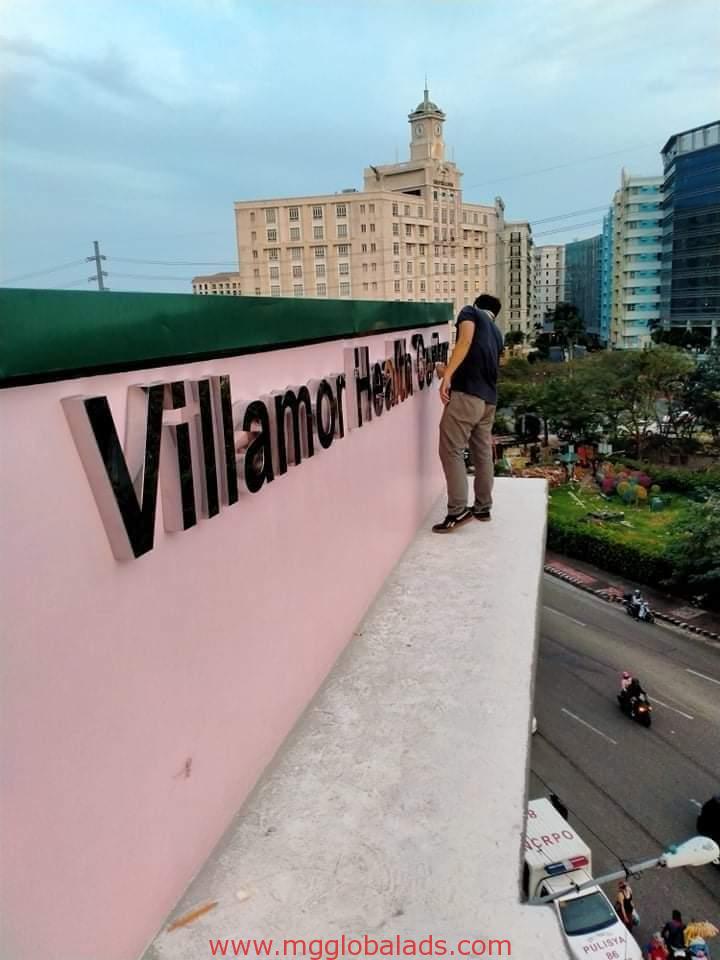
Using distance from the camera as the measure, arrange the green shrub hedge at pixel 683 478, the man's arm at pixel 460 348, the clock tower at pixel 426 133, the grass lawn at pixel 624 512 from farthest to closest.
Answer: the clock tower at pixel 426 133 → the green shrub hedge at pixel 683 478 → the grass lawn at pixel 624 512 → the man's arm at pixel 460 348

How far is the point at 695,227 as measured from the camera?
60.8 metres

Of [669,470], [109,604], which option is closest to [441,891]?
[109,604]

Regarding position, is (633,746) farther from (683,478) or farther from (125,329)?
(683,478)

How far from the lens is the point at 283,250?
65.0 meters

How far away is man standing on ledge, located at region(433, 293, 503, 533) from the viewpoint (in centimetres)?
590

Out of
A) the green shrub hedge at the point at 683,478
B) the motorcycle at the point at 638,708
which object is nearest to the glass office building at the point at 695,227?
the green shrub hedge at the point at 683,478

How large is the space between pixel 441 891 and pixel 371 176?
259 feet

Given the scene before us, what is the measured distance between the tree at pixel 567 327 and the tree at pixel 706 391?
44.3 m

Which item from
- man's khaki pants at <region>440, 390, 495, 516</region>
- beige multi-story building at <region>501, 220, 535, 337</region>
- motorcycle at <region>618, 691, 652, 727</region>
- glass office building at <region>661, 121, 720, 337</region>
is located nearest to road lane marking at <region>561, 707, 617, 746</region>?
motorcycle at <region>618, 691, 652, 727</region>

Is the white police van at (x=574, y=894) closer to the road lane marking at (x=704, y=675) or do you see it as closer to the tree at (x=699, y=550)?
the road lane marking at (x=704, y=675)

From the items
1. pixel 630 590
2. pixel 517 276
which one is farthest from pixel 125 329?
pixel 517 276

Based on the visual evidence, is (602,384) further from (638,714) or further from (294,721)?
(294,721)

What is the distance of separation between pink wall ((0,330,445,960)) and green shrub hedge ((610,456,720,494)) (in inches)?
1195

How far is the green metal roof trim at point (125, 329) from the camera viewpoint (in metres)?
1.68
